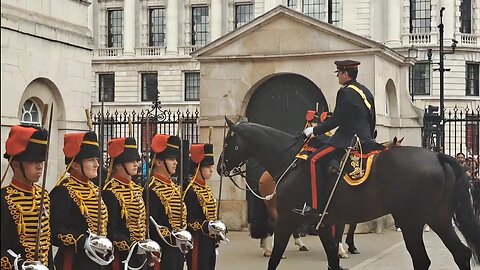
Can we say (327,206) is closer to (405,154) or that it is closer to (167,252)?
(405,154)

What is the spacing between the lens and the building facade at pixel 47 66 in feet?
44.8

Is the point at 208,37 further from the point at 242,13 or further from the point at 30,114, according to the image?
the point at 30,114

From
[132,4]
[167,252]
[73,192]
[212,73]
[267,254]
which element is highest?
[132,4]

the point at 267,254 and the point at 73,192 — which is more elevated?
the point at 73,192

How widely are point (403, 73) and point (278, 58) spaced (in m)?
3.46

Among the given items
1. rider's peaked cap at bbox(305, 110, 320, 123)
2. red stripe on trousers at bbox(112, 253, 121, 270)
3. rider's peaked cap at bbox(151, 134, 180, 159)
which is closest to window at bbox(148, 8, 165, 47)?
rider's peaked cap at bbox(305, 110, 320, 123)

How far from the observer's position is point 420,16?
171 feet

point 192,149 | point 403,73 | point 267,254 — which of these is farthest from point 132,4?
point 192,149

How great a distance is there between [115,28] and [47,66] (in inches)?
1793

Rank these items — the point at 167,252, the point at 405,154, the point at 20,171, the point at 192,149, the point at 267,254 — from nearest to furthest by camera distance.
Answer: the point at 20,171 → the point at 167,252 → the point at 192,149 → the point at 405,154 → the point at 267,254

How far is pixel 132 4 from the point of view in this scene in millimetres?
58219

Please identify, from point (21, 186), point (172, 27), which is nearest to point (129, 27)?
point (172, 27)

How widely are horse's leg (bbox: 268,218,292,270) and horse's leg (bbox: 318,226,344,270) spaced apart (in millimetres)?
685

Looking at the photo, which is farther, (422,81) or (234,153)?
(422,81)
